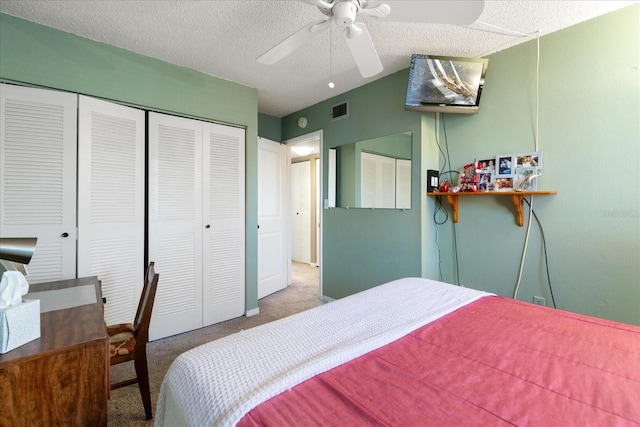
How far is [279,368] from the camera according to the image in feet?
2.88

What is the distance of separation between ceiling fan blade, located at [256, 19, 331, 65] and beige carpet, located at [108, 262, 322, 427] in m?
2.16

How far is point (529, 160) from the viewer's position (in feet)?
7.09

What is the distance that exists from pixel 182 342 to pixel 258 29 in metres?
2.59

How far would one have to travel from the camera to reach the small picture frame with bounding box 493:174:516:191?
221cm

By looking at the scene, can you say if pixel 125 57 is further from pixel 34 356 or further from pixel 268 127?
pixel 34 356

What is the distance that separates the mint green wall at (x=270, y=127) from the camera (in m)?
3.97

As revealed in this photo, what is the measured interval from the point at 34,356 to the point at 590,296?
9.59 ft

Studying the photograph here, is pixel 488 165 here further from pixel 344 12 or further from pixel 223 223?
pixel 223 223

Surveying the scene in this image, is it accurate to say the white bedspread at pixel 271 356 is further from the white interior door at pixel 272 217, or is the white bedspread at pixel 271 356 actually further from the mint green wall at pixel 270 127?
the mint green wall at pixel 270 127

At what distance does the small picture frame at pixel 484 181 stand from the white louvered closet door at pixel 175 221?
2477 mm

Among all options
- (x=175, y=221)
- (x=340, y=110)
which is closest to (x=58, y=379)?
(x=175, y=221)

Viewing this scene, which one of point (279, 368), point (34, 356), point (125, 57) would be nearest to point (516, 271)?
point (279, 368)

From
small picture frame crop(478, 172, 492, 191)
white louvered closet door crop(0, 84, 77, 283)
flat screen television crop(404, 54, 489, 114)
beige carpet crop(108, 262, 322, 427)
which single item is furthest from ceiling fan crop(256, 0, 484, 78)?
beige carpet crop(108, 262, 322, 427)

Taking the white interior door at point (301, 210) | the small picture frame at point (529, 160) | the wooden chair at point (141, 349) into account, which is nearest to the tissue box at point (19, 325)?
the wooden chair at point (141, 349)
